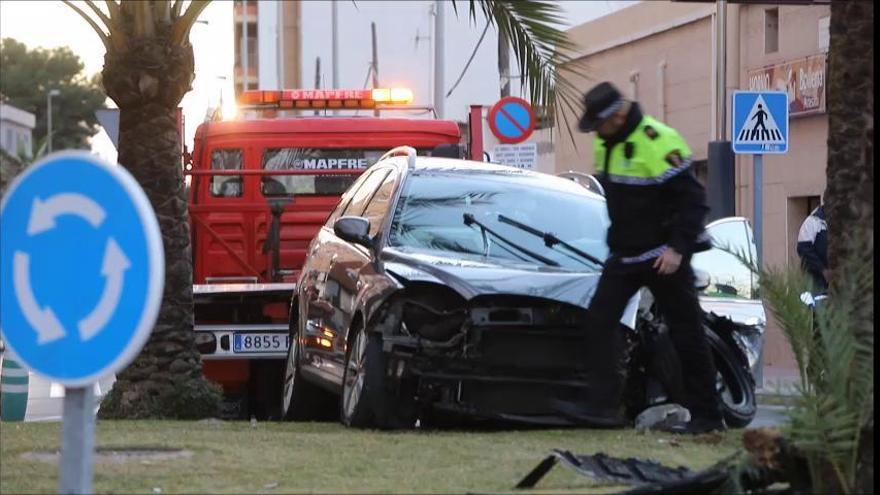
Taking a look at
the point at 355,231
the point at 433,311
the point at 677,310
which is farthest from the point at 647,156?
the point at 355,231

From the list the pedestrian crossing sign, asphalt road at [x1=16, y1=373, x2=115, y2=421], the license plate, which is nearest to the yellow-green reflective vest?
the license plate

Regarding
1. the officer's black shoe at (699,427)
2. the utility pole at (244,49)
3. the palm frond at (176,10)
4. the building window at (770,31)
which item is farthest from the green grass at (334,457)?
the utility pole at (244,49)

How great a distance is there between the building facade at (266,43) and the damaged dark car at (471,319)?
67190 mm

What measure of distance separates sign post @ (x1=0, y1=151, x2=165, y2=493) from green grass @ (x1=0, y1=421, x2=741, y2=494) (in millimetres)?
1884

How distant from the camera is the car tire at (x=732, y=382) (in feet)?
32.1

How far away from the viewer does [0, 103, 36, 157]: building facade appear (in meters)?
87.8

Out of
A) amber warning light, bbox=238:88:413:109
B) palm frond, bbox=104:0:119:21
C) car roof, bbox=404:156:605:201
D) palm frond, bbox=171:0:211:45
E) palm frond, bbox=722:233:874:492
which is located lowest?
palm frond, bbox=722:233:874:492

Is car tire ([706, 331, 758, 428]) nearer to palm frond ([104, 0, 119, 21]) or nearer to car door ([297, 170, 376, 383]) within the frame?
car door ([297, 170, 376, 383])

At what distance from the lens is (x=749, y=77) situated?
25.9 m

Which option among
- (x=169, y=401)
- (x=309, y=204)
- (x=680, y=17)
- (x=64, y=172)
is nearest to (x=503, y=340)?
(x=169, y=401)

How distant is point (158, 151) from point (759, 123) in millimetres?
8104

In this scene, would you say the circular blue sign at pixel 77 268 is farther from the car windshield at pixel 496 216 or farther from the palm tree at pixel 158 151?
the palm tree at pixel 158 151

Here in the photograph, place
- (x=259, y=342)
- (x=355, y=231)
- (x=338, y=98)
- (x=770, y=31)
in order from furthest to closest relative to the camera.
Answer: (x=770, y=31) → (x=338, y=98) → (x=259, y=342) → (x=355, y=231)

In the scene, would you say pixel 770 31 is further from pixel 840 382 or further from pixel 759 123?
pixel 840 382
